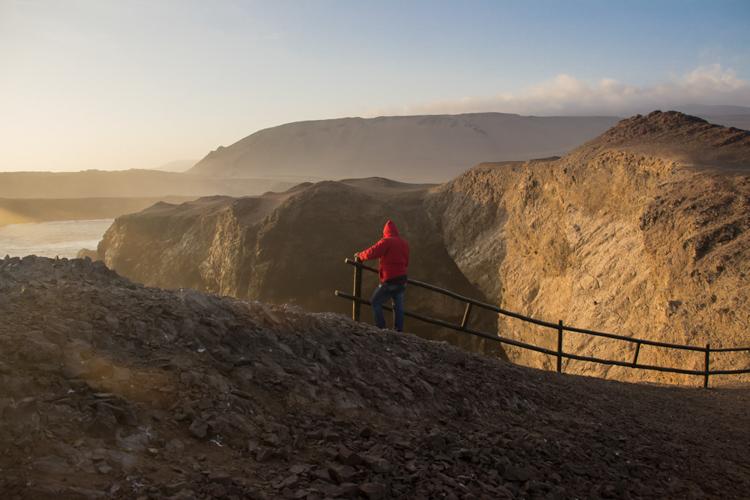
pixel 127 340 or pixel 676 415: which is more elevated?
pixel 127 340

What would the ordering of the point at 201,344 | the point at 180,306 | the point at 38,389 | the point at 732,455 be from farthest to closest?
1. the point at 732,455
2. the point at 180,306
3. the point at 201,344
4. the point at 38,389

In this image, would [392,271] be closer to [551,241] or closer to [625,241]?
[625,241]

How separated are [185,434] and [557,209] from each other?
66.8ft

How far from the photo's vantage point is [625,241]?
58.2 feet

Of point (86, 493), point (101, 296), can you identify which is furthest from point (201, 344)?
point (86, 493)

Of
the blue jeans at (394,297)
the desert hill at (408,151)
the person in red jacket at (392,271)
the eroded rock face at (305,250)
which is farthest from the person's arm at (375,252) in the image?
the desert hill at (408,151)

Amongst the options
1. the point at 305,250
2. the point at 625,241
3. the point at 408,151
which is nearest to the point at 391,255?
the point at 625,241

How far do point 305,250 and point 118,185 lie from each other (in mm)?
140278

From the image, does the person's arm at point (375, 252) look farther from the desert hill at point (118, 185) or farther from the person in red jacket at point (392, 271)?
the desert hill at point (118, 185)

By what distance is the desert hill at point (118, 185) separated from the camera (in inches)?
5290

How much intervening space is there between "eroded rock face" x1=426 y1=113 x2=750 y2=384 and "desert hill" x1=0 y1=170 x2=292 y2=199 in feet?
394

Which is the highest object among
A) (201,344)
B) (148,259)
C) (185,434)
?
(201,344)

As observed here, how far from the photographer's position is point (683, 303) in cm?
1405

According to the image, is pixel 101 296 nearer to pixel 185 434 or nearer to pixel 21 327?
pixel 21 327
